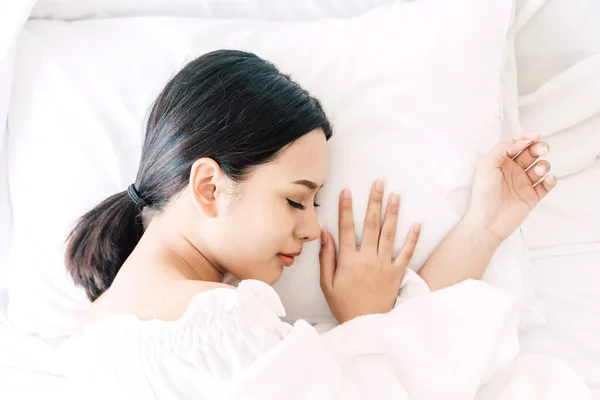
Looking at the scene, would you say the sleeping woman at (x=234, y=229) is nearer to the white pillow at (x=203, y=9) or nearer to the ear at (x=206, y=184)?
the ear at (x=206, y=184)

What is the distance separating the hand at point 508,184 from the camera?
103 centimetres

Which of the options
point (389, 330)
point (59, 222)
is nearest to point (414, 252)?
point (389, 330)

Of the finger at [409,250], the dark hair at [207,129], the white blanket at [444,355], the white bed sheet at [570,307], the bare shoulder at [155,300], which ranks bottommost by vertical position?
the white bed sheet at [570,307]

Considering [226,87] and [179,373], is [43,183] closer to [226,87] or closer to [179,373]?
[226,87]

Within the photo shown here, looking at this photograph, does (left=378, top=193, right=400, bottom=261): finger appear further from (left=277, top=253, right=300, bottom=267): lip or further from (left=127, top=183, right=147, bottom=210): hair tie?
(left=127, top=183, right=147, bottom=210): hair tie

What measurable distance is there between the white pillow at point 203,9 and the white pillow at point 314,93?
0.07 meters

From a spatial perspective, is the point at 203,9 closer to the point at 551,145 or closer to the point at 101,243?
the point at 101,243

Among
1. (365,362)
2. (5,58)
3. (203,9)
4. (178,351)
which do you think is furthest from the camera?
(203,9)

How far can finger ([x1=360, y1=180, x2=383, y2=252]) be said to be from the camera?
40.9 inches

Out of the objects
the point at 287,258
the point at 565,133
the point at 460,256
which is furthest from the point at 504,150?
the point at 287,258

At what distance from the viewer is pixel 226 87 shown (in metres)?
0.93

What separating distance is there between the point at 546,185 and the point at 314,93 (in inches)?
17.2

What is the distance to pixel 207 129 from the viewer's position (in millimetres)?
911

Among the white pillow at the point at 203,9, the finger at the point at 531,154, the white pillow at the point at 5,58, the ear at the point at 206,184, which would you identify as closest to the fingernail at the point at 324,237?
the ear at the point at 206,184
